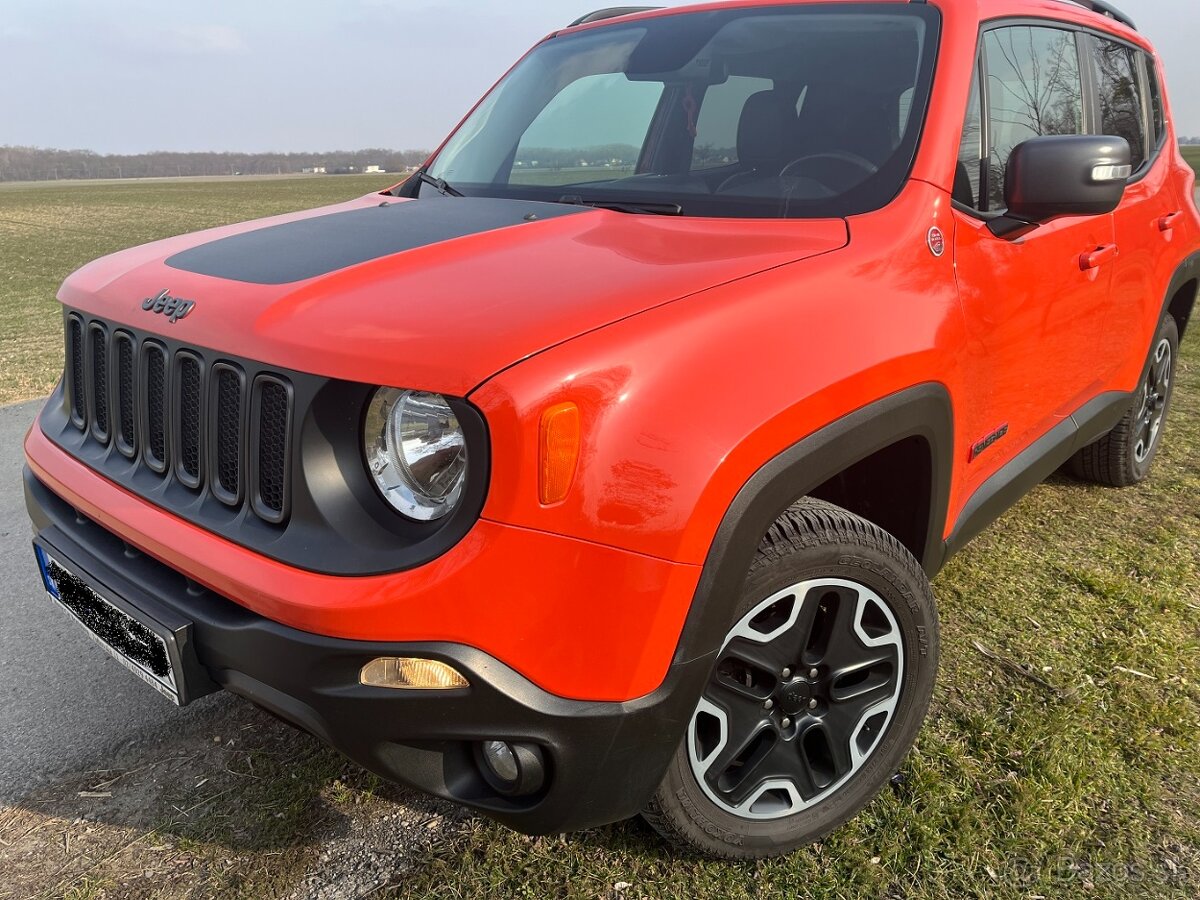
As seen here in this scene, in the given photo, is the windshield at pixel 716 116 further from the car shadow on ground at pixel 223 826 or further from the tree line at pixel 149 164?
the tree line at pixel 149 164

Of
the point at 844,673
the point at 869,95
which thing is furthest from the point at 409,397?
the point at 869,95

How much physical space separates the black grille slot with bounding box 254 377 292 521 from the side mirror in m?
1.80

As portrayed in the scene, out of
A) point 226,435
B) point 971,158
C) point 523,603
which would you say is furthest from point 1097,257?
point 226,435

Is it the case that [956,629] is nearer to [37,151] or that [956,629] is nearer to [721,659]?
[721,659]

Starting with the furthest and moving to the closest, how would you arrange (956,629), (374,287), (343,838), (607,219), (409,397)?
(956,629) → (607,219) → (343,838) → (374,287) → (409,397)

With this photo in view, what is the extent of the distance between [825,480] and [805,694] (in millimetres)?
514

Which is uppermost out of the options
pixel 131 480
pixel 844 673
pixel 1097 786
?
pixel 131 480

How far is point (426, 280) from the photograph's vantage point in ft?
6.11

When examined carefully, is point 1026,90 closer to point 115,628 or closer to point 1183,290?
point 1183,290

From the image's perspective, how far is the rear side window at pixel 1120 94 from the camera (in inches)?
134

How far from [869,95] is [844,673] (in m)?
1.48

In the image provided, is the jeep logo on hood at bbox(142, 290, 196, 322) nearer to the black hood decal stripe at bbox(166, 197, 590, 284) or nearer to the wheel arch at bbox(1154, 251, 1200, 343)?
the black hood decal stripe at bbox(166, 197, 590, 284)

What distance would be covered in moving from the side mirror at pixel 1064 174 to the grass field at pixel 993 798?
4.55ft

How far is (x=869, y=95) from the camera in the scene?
96.9 inches
